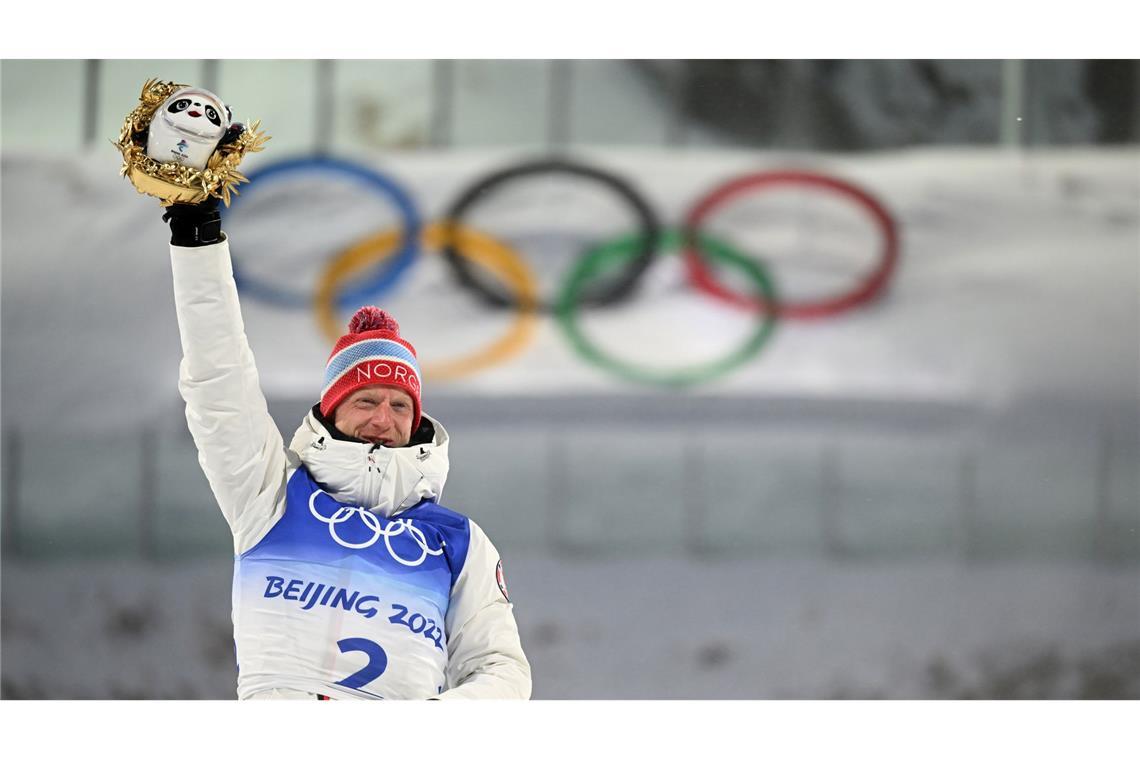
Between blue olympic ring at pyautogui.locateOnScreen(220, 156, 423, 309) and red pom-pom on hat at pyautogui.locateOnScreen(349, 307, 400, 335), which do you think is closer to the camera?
Result: red pom-pom on hat at pyautogui.locateOnScreen(349, 307, 400, 335)

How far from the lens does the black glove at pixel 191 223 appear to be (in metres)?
1.86

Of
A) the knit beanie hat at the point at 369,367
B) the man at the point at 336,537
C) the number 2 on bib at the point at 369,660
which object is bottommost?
the number 2 on bib at the point at 369,660

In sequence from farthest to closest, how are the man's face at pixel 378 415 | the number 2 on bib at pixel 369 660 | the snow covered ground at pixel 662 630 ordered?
1. the snow covered ground at pixel 662 630
2. the man's face at pixel 378 415
3. the number 2 on bib at pixel 369 660

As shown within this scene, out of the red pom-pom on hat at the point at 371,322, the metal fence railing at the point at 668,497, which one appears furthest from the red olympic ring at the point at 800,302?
the red pom-pom on hat at the point at 371,322

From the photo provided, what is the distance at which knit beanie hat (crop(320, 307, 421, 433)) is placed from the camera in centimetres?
209

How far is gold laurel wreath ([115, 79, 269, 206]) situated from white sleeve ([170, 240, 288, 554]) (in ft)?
0.24

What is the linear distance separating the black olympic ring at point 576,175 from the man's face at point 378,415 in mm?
2196

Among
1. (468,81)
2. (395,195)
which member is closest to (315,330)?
(395,195)

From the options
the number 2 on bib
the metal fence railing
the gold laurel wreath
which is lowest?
the metal fence railing

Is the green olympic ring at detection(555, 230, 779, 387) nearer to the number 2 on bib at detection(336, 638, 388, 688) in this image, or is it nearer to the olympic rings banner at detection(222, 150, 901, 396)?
the olympic rings banner at detection(222, 150, 901, 396)

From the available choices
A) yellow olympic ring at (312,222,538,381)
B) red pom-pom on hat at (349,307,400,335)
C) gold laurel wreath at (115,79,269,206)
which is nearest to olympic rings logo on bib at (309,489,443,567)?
red pom-pom on hat at (349,307,400,335)

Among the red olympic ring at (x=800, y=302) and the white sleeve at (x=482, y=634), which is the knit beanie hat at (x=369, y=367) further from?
the red olympic ring at (x=800, y=302)

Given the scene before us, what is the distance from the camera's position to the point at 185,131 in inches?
71.5

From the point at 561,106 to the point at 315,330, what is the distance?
100cm
